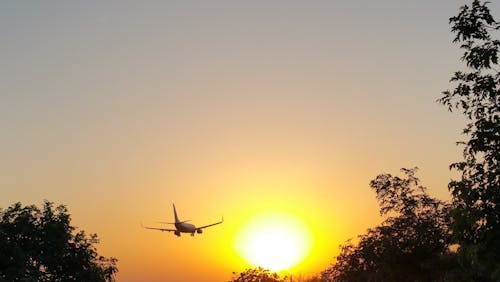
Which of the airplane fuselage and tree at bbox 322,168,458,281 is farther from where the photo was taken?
the airplane fuselage

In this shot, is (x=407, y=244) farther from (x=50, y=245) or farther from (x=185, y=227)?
(x=185, y=227)

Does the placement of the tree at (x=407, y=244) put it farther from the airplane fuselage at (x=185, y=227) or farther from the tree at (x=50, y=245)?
the airplane fuselage at (x=185, y=227)

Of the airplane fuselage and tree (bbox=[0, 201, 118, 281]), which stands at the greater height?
the airplane fuselage

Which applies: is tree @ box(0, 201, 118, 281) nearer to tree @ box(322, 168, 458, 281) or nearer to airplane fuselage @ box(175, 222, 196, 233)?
tree @ box(322, 168, 458, 281)

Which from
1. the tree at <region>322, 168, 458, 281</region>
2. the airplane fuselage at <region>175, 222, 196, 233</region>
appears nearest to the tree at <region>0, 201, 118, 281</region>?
the tree at <region>322, 168, 458, 281</region>

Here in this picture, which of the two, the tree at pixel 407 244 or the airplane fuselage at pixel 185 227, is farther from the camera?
the airplane fuselage at pixel 185 227

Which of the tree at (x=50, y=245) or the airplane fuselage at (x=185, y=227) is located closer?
the tree at (x=50, y=245)

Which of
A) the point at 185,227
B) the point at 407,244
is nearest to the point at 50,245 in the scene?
the point at 407,244

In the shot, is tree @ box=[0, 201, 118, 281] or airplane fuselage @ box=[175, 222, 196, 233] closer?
tree @ box=[0, 201, 118, 281]

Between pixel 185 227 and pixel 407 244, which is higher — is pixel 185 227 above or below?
above

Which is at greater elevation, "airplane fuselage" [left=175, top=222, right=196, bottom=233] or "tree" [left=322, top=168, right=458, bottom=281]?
"airplane fuselage" [left=175, top=222, right=196, bottom=233]

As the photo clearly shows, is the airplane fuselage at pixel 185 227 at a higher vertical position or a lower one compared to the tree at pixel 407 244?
higher

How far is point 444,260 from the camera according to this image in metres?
47.8

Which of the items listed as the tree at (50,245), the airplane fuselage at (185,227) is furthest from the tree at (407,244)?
the airplane fuselage at (185,227)
